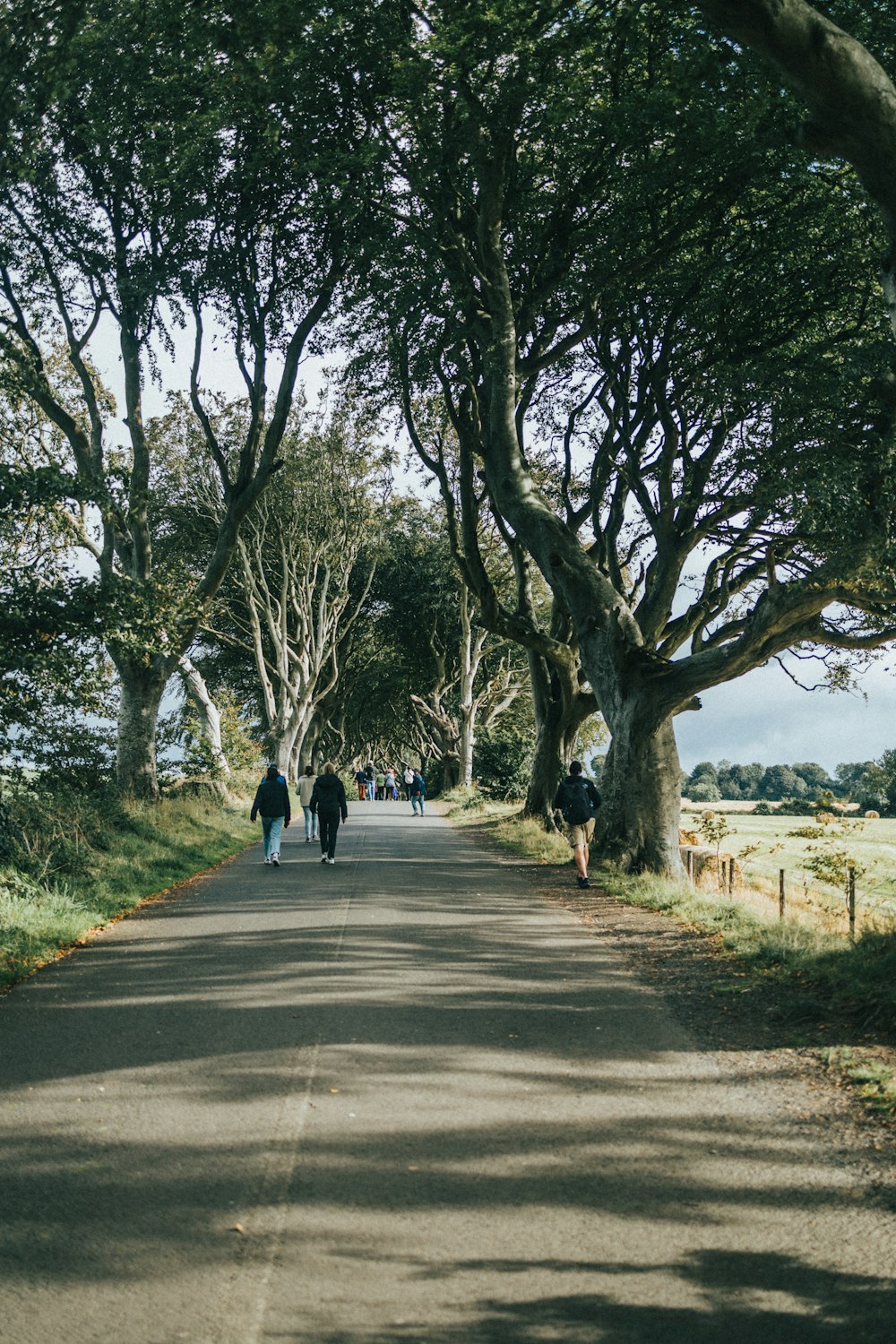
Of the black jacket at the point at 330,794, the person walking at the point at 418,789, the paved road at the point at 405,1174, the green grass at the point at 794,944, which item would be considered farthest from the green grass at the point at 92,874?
the person walking at the point at 418,789

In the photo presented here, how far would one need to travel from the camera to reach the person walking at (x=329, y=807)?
1892 cm

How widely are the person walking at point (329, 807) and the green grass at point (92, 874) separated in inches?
77.9

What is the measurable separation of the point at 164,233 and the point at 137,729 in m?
8.88

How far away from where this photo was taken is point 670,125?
46.1 ft

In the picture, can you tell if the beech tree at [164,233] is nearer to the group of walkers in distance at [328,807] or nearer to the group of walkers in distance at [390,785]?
the group of walkers in distance at [328,807]

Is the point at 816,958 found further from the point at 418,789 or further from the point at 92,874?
the point at 418,789

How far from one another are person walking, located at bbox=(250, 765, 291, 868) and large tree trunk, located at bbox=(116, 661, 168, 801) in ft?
13.1

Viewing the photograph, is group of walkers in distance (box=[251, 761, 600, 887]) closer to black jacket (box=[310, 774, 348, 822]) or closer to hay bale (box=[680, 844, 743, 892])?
black jacket (box=[310, 774, 348, 822])

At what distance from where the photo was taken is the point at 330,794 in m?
19.7

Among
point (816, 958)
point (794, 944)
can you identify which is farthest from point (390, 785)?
point (816, 958)

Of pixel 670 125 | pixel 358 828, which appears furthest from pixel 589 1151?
pixel 358 828

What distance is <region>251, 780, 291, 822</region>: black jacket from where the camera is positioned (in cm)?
1881

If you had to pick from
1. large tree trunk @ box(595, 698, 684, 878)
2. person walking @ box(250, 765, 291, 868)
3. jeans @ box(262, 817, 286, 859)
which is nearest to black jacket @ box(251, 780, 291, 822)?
person walking @ box(250, 765, 291, 868)

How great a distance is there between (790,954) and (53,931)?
6475mm
